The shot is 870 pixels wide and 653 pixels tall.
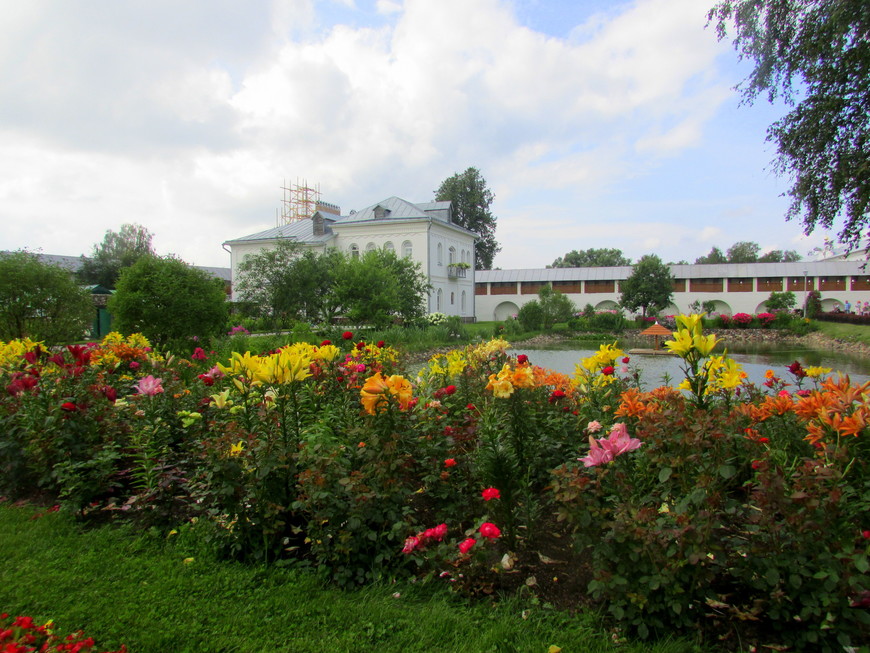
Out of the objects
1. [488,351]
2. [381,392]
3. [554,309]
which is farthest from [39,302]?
[554,309]

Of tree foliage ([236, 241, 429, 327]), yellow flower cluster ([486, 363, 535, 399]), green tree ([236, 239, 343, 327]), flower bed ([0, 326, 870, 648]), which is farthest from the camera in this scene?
green tree ([236, 239, 343, 327])

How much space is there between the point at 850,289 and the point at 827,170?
3160cm

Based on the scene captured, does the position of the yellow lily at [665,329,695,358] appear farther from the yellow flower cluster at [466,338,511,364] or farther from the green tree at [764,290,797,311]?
the green tree at [764,290,797,311]

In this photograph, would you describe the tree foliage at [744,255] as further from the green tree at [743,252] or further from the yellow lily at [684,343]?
the yellow lily at [684,343]

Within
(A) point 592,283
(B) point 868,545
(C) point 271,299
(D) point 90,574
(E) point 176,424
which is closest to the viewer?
(B) point 868,545

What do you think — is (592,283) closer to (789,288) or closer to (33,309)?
(789,288)

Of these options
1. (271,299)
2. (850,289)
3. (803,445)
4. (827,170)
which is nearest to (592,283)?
(850,289)

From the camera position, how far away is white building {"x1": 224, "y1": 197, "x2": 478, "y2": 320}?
30828 millimetres

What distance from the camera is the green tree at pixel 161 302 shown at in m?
9.07

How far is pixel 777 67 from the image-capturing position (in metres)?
9.87

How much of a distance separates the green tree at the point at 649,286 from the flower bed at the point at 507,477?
1244 inches

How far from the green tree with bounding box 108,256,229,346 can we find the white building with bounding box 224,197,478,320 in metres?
20.1

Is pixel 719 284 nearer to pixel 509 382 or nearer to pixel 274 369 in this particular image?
pixel 509 382

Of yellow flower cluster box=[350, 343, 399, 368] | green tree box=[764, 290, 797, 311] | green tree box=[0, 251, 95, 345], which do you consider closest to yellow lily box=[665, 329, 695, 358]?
yellow flower cluster box=[350, 343, 399, 368]
